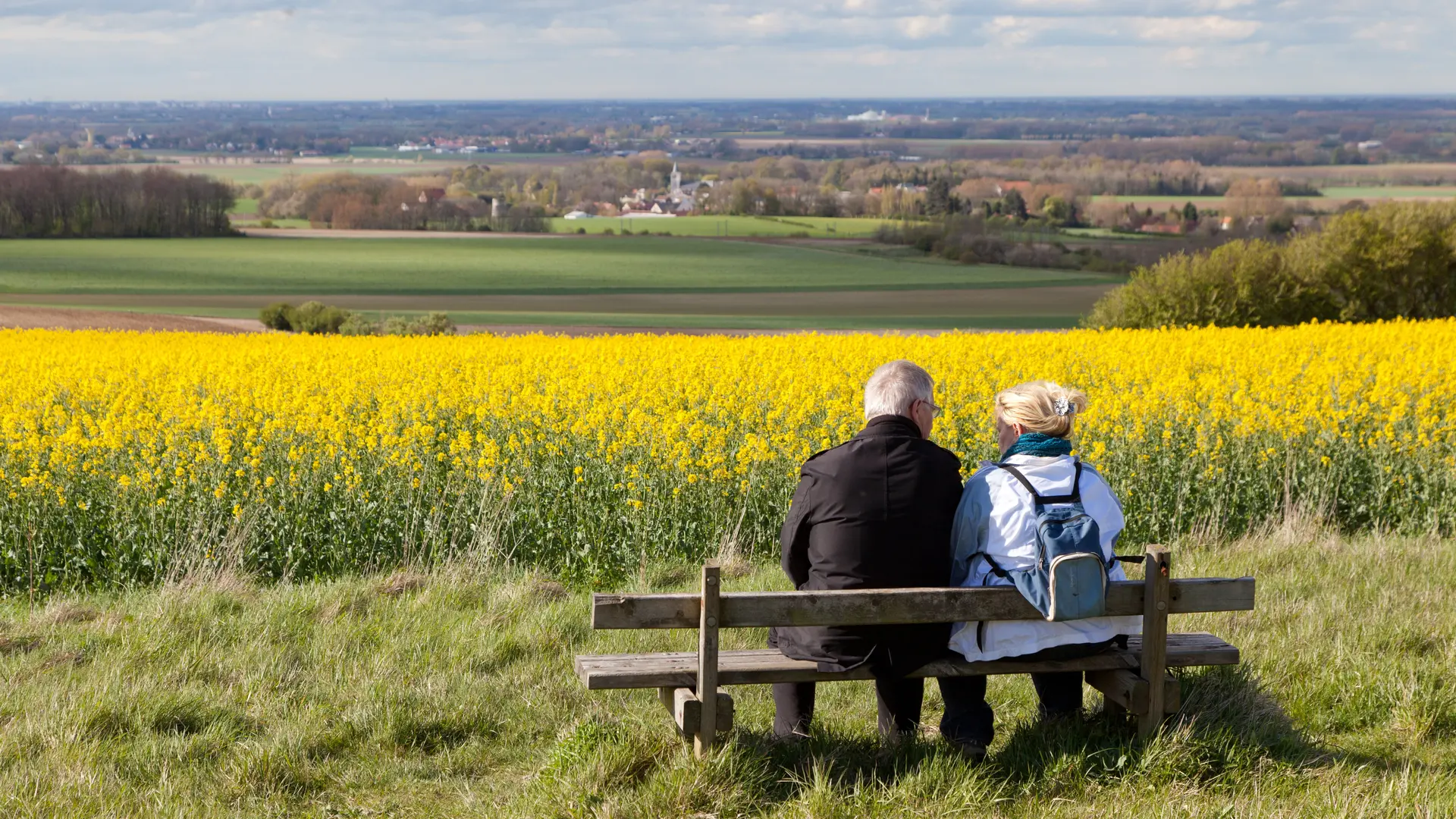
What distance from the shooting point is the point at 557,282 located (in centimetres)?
6062

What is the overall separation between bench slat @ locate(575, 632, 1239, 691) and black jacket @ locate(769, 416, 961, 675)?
8 centimetres

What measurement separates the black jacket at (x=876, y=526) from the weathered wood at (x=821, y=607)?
182 mm

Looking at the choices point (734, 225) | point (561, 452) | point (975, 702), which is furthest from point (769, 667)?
point (734, 225)

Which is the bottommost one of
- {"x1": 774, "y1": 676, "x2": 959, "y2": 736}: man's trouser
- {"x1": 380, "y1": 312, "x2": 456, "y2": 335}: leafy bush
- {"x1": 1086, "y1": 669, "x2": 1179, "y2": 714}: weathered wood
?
{"x1": 380, "y1": 312, "x2": 456, "y2": 335}: leafy bush

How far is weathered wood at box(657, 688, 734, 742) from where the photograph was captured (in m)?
4.04

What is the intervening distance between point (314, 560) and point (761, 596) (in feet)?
16.5

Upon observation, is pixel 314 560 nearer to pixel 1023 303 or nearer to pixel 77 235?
pixel 1023 303

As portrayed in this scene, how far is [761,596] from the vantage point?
3879mm

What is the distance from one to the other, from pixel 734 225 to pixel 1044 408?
81894mm

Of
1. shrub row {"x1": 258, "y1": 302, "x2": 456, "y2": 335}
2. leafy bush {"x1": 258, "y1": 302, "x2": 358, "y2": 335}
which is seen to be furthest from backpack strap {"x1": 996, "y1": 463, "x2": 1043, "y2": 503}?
leafy bush {"x1": 258, "y1": 302, "x2": 358, "y2": 335}

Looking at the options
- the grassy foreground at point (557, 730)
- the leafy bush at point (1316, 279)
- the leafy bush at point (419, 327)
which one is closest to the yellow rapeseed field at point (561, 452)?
the grassy foreground at point (557, 730)

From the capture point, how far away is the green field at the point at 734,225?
80.6 meters

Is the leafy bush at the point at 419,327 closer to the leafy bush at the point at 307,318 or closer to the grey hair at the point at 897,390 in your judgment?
the leafy bush at the point at 307,318

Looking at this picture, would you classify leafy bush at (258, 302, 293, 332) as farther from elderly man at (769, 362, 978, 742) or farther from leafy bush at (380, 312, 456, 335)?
elderly man at (769, 362, 978, 742)
